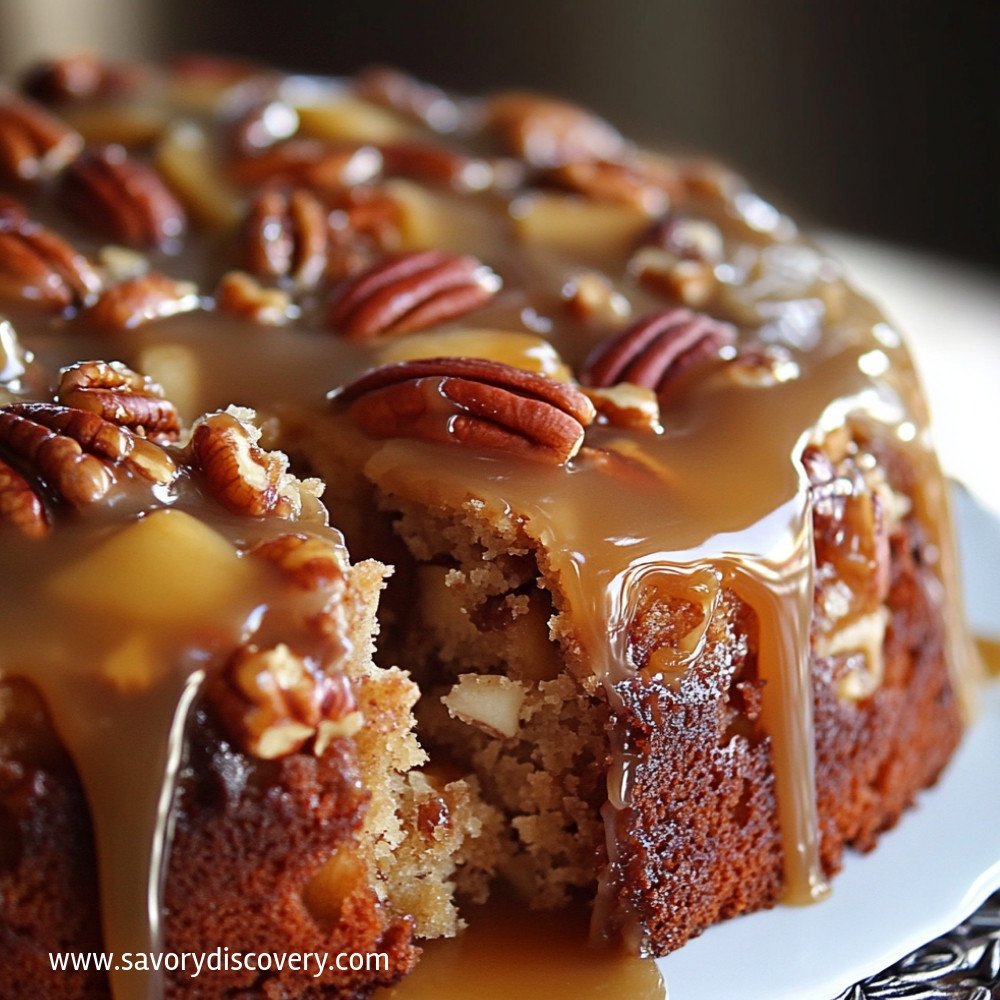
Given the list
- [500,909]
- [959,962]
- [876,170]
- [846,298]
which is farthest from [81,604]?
[876,170]

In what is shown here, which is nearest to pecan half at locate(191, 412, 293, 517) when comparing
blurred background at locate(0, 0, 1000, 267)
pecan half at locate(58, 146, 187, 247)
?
pecan half at locate(58, 146, 187, 247)

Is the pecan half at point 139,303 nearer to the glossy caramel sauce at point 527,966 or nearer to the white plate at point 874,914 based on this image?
the glossy caramel sauce at point 527,966

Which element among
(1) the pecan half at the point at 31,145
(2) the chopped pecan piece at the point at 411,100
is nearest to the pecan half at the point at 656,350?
(2) the chopped pecan piece at the point at 411,100

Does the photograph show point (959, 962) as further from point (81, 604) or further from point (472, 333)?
point (81, 604)

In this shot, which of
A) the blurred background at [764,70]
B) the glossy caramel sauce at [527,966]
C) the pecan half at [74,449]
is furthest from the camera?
the blurred background at [764,70]

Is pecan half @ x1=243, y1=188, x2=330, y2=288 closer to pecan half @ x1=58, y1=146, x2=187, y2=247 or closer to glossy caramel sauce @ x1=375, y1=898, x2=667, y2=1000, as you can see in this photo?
pecan half @ x1=58, y1=146, x2=187, y2=247
